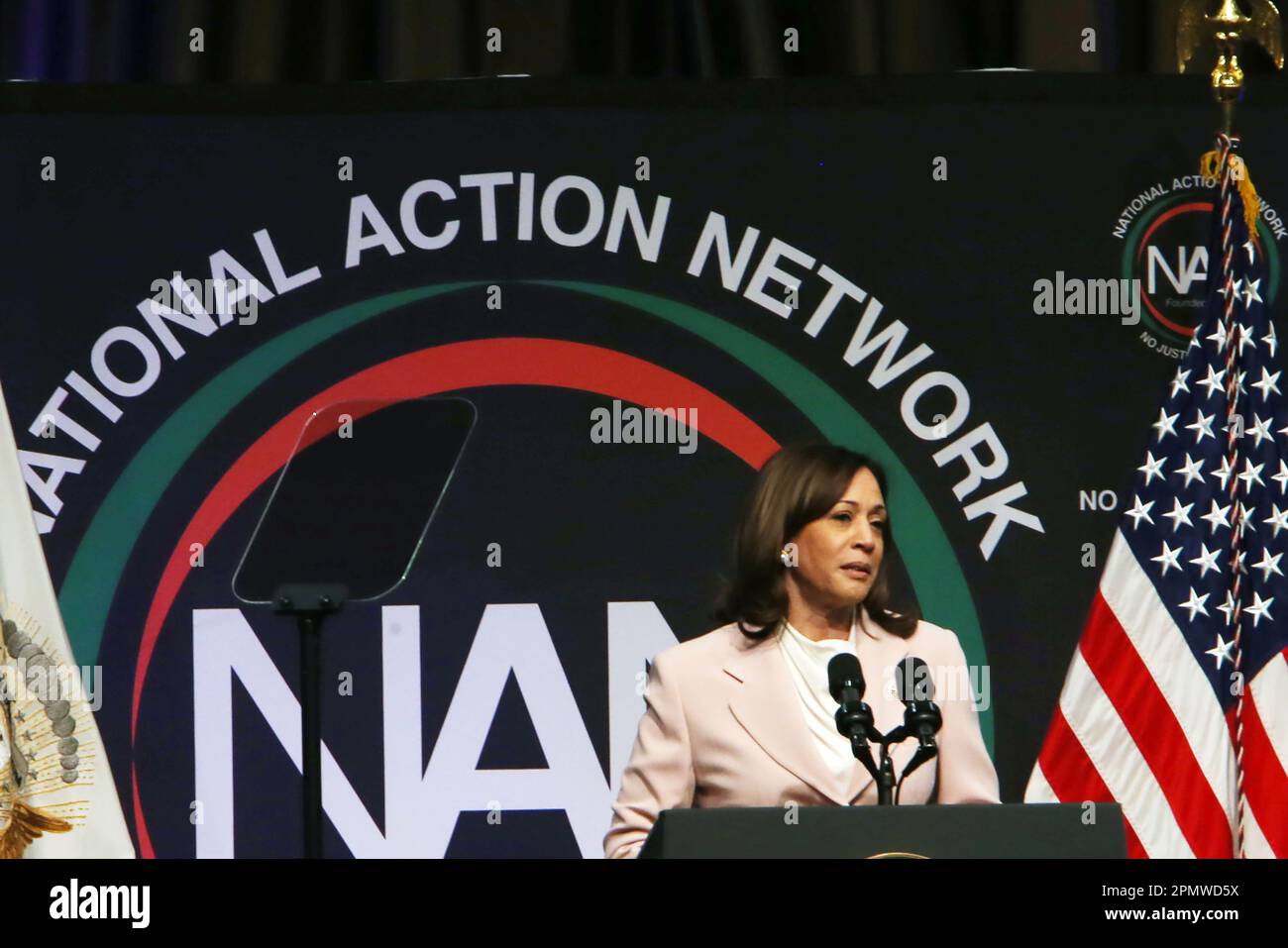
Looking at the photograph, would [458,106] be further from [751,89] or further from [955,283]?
[955,283]

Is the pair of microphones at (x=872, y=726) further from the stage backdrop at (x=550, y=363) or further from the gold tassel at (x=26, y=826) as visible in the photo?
the gold tassel at (x=26, y=826)

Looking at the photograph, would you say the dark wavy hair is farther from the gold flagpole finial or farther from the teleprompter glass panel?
the gold flagpole finial

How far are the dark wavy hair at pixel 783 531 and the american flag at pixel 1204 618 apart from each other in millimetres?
492

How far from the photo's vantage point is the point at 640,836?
4.17m

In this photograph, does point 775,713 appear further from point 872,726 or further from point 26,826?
point 26,826


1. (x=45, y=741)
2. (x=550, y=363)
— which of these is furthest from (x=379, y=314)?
(x=45, y=741)

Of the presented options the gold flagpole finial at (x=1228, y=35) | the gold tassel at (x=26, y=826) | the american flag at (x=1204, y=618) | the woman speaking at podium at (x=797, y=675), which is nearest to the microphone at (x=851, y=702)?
the woman speaking at podium at (x=797, y=675)

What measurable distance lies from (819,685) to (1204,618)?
3.04ft

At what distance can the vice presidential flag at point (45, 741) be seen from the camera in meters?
4.27

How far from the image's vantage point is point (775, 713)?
14.0ft

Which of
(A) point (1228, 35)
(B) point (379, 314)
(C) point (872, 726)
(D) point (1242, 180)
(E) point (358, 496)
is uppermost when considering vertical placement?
(A) point (1228, 35)
